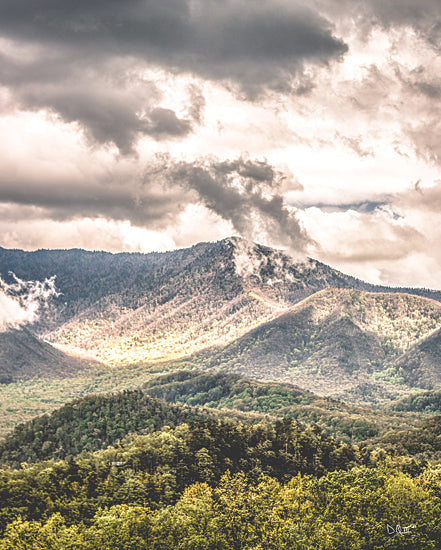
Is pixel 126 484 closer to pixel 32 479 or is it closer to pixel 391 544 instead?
pixel 32 479

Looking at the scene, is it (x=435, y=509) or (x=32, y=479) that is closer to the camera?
(x=435, y=509)

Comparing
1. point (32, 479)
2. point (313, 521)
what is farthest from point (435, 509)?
point (32, 479)

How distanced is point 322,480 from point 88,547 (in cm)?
7121

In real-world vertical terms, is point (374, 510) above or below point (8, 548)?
above

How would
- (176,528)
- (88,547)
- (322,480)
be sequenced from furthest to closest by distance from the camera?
(322,480)
(176,528)
(88,547)

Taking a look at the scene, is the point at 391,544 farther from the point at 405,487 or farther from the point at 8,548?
the point at 8,548

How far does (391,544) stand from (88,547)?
69.6 metres

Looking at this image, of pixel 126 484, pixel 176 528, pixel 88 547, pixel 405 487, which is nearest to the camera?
pixel 88 547

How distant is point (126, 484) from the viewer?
18688 centimetres

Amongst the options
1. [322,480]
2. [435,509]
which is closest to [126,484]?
[322,480]
